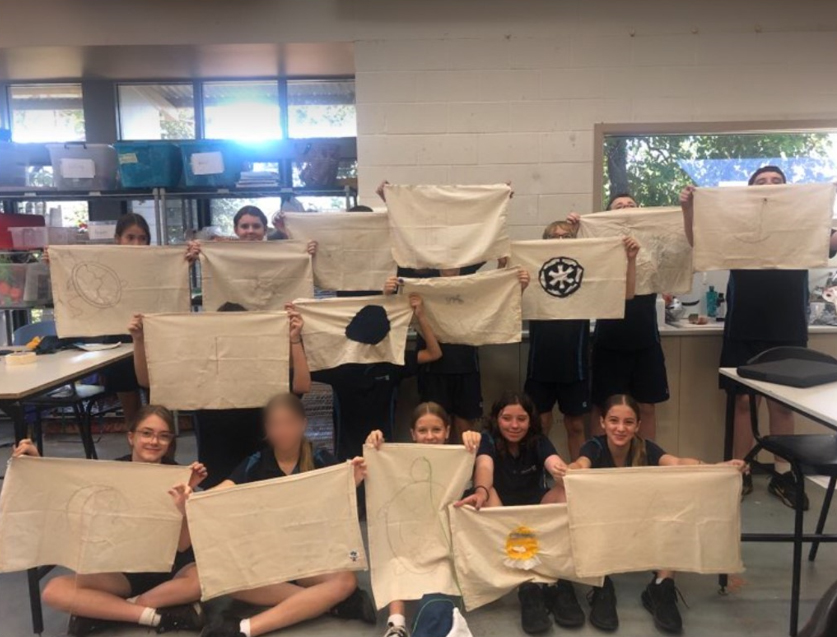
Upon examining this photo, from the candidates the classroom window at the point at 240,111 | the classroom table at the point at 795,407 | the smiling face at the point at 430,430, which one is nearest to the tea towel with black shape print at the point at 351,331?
the smiling face at the point at 430,430

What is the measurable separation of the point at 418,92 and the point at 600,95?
1.21 m

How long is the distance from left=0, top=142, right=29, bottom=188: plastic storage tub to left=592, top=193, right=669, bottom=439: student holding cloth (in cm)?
417

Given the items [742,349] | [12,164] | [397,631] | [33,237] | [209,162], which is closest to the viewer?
[397,631]

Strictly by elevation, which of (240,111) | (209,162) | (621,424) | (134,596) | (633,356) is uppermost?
(240,111)

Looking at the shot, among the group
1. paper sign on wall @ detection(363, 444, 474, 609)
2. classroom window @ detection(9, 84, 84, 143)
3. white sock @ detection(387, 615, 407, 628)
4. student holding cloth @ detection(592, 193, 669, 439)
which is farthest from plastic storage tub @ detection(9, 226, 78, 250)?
student holding cloth @ detection(592, 193, 669, 439)

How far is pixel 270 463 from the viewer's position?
2.26 meters

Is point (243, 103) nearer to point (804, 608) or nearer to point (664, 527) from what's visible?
point (664, 527)

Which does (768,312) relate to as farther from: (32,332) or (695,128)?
(32,332)

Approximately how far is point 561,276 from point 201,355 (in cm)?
167

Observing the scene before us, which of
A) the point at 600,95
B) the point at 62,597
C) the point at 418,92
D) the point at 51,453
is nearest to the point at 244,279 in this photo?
the point at 62,597

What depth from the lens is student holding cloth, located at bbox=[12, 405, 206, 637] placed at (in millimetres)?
2039

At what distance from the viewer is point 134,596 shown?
7.01 ft

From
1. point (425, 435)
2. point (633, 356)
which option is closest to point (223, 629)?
point (425, 435)

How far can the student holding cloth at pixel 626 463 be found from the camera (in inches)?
81.6
